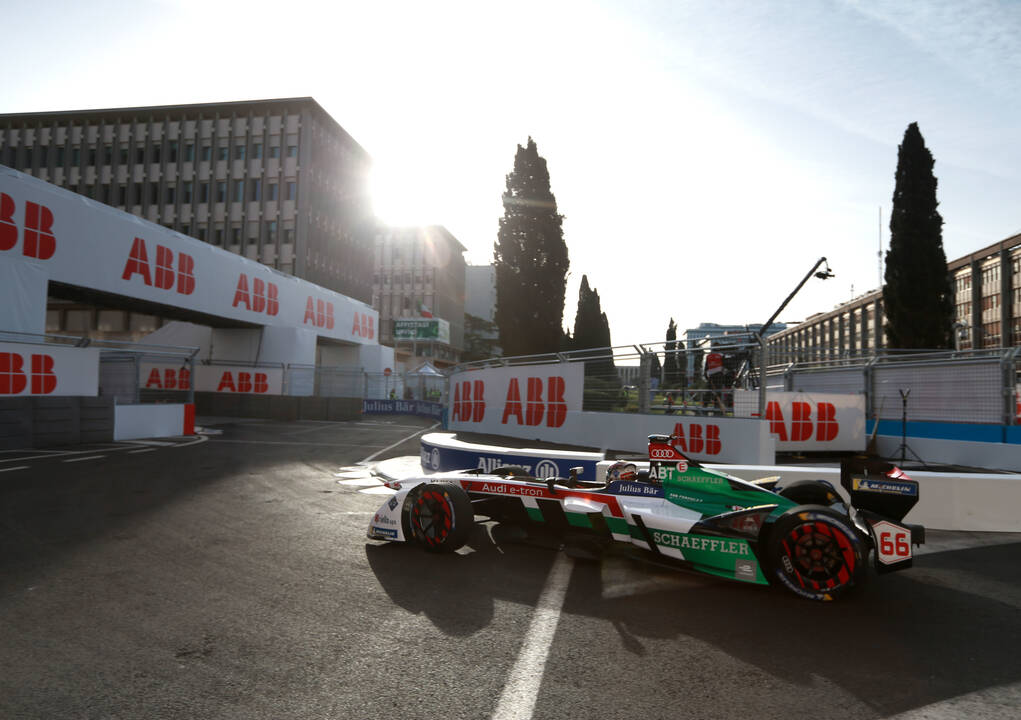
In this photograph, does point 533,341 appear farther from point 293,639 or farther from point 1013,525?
point 293,639

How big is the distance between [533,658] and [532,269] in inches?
1281

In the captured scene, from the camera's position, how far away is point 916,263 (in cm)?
2952

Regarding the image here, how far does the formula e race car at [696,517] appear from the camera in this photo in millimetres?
4047

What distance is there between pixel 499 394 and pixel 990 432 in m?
10.8

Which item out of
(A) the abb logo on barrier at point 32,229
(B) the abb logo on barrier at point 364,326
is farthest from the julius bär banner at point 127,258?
(B) the abb logo on barrier at point 364,326

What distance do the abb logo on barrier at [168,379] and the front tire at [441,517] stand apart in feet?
87.7

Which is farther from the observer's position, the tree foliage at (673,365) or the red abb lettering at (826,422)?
the red abb lettering at (826,422)

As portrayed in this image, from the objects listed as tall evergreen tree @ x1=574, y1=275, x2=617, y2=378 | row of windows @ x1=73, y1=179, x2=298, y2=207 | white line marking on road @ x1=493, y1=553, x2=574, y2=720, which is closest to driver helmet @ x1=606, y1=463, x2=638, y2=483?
white line marking on road @ x1=493, y1=553, x2=574, y2=720

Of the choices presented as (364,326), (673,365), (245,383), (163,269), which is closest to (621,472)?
(673,365)

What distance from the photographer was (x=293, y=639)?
333 centimetres

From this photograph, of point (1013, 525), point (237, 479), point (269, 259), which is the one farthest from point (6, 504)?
point (269, 259)

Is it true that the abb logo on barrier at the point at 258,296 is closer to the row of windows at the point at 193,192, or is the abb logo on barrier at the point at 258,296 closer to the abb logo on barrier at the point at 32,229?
the abb logo on barrier at the point at 32,229

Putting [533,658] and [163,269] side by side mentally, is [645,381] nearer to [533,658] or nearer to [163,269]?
[533,658]

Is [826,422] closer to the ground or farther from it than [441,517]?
farther from it
